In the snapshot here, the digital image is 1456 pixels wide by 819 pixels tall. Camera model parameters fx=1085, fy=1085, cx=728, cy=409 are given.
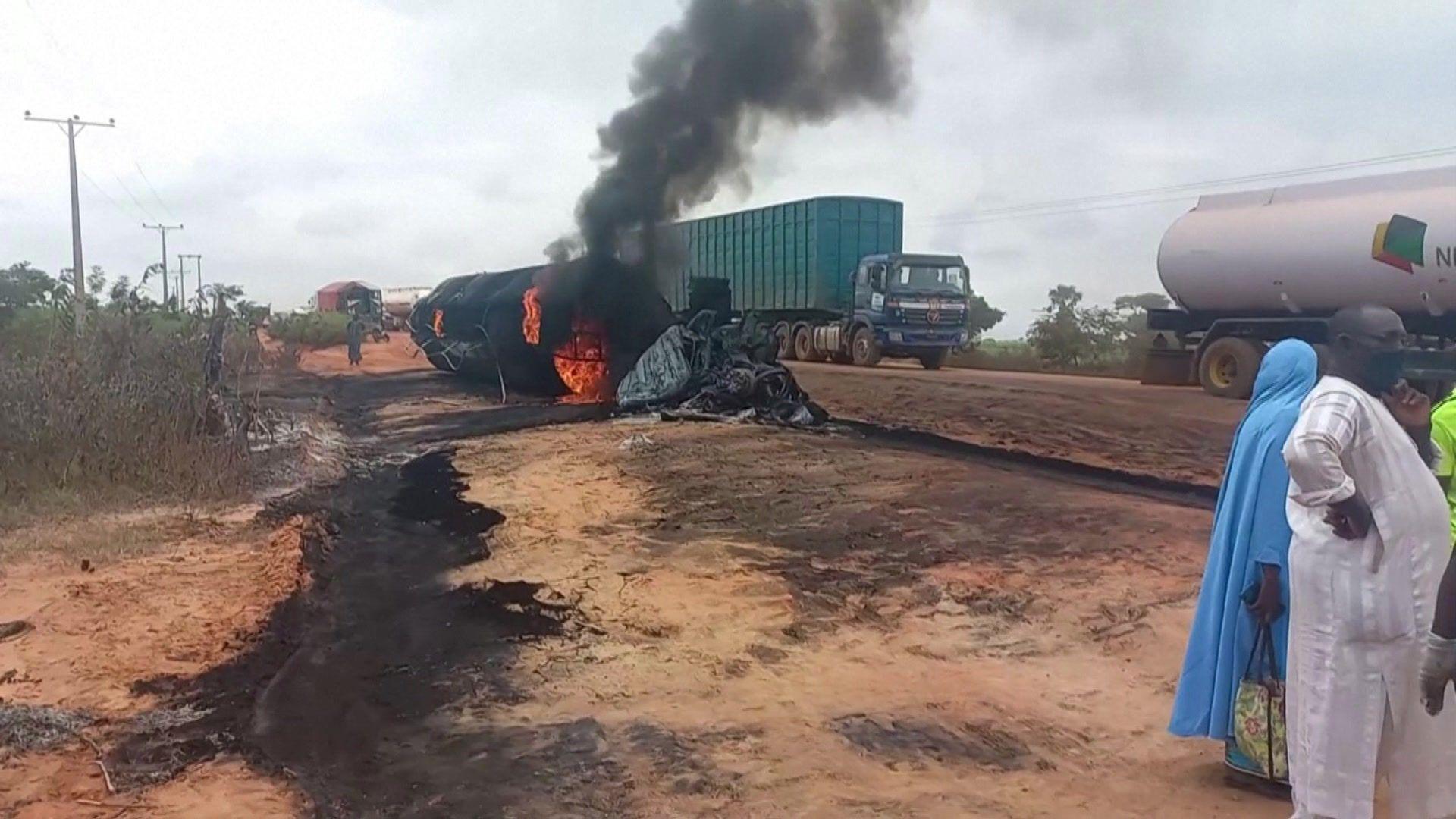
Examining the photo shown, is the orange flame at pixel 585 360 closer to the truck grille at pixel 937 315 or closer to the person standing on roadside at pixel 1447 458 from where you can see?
the truck grille at pixel 937 315

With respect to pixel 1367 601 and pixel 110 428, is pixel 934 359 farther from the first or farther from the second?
pixel 1367 601

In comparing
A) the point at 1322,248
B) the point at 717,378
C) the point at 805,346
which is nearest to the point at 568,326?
the point at 717,378

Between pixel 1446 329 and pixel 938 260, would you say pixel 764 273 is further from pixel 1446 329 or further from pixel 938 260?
pixel 1446 329

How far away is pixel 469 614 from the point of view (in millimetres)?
6555

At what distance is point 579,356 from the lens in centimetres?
1867

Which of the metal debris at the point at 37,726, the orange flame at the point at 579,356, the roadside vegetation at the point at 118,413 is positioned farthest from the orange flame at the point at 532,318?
the metal debris at the point at 37,726

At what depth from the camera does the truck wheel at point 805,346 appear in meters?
25.8

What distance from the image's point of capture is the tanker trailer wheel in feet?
52.3

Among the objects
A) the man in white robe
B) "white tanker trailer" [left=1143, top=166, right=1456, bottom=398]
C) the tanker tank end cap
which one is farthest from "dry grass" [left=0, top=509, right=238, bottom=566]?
the tanker tank end cap

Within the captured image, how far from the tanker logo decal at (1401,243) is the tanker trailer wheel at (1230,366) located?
7.26ft

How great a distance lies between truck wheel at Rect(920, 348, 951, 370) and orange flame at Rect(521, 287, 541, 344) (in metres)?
8.49

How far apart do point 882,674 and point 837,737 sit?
873 mm

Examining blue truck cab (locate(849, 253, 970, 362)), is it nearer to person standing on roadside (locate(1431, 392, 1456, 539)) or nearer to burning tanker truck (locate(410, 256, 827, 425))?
burning tanker truck (locate(410, 256, 827, 425))

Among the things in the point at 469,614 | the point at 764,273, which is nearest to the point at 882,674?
the point at 469,614
